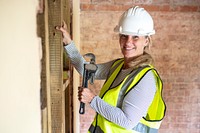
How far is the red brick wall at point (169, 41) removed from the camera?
9.50 feet

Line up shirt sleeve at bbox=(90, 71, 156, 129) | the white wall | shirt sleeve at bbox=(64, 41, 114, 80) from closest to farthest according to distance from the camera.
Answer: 1. the white wall
2. shirt sleeve at bbox=(90, 71, 156, 129)
3. shirt sleeve at bbox=(64, 41, 114, 80)

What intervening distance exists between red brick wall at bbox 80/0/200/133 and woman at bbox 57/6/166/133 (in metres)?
1.42

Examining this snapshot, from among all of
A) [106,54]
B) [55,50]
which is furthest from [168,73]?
[55,50]

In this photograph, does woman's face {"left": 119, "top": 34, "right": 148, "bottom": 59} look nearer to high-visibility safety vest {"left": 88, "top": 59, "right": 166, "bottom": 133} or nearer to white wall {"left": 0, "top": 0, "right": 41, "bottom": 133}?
high-visibility safety vest {"left": 88, "top": 59, "right": 166, "bottom": 133}

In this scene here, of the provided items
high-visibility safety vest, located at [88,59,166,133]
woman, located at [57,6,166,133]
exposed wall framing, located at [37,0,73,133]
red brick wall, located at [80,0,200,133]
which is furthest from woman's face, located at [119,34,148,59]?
red brick wall, located at [80,0,200,133]

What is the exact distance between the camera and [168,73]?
3.02 meters

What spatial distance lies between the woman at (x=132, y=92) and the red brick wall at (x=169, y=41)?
1.42 m

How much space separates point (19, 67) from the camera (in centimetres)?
98

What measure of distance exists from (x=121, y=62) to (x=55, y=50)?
22.4 inches

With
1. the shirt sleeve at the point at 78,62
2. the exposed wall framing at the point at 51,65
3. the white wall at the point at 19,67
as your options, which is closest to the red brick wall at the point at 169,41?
the shirt sleeve at the point at 78,62

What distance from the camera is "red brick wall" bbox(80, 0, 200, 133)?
2.89 m

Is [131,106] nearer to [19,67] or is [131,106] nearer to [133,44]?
[133,44]

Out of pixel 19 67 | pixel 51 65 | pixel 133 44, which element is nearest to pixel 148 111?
pixel 133 44

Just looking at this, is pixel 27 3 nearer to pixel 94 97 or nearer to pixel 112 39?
pixel 94 97
